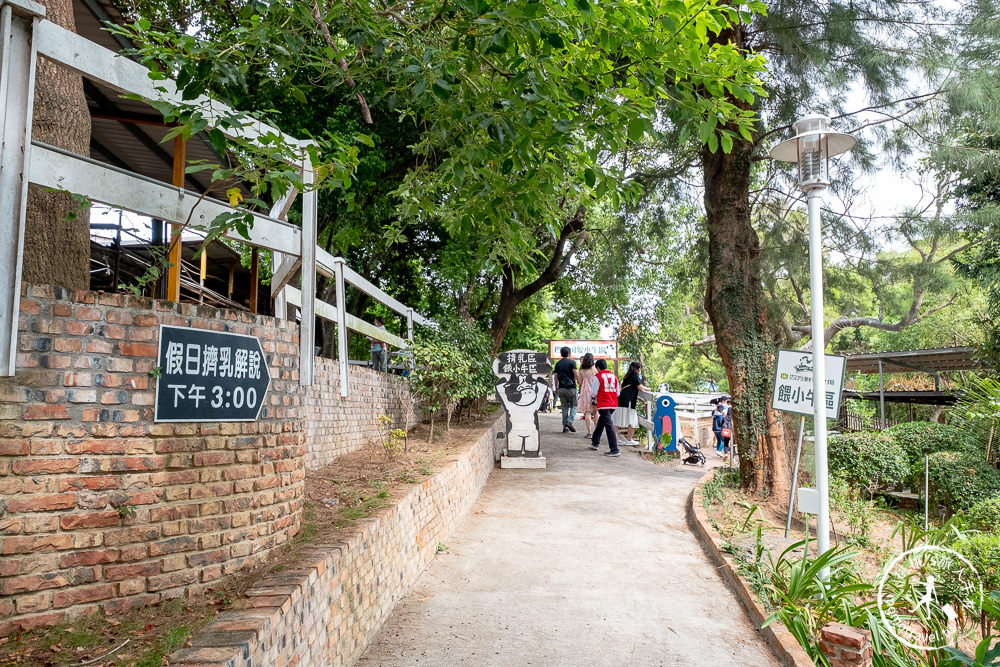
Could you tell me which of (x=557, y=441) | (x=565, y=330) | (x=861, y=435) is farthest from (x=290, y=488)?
(x=565, y=330)

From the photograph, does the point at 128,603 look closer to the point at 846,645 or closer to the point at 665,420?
the point at 846,645

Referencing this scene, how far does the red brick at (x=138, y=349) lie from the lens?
3.12 metres

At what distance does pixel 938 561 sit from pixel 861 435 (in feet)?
21.0

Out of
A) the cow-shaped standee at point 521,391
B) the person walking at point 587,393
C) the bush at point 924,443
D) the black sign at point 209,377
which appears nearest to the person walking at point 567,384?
the person walking at point 587,393

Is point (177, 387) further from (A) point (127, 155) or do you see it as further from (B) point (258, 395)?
(A) point (127, 155)

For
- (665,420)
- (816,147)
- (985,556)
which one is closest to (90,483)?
(816,147)

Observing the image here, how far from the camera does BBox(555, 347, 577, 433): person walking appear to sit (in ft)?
51.1

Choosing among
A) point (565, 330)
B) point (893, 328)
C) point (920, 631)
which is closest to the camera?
point (920, 631)

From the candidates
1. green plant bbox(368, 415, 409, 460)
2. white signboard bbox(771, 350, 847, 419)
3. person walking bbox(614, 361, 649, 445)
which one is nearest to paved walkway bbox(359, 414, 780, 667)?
green plant bbox(368, 415, 409, 460)

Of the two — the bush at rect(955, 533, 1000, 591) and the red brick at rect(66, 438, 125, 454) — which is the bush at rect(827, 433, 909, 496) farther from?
the red brick at rect(66, 438, 125, 454)

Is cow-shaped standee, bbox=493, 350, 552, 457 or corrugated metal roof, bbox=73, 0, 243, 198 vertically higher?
corrugated metal roof, bbox=73, 0, 243, 198

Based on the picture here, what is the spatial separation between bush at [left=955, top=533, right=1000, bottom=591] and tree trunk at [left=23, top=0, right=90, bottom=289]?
20.2 feet

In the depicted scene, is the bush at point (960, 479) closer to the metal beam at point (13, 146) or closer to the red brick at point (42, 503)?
the red brick at point (42, 503)

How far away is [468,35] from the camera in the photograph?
387 centimetres
